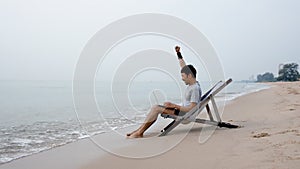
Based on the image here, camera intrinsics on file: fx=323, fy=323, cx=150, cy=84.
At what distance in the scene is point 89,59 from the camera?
18.7 ft

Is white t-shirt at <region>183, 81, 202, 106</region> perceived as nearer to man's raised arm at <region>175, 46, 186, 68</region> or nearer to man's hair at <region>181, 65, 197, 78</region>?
man's hair at <region>181, 65, 197, 78</region>

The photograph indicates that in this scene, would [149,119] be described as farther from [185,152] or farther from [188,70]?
[185,152]

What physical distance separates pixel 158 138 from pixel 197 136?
70cm

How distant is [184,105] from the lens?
6320 millimetres

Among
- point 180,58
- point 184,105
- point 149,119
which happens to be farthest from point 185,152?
point 180,58

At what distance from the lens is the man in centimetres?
611

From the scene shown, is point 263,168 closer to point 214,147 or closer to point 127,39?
point 214,147

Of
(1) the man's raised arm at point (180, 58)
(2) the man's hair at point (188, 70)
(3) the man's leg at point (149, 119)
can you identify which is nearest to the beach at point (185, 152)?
(3) the man's leg at point (149, 119)

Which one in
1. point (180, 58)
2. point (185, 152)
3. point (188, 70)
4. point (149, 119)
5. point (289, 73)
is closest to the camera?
point (185, 152)

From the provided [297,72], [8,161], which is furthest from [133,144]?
[297,72]

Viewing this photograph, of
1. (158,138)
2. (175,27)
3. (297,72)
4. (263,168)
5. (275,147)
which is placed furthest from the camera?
(297,72)

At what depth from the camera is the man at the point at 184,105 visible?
6.11 metres

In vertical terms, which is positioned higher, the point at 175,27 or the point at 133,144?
the point at 175,27

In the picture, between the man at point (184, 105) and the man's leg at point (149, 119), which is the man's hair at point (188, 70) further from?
the man's leg at point (149, 119)
